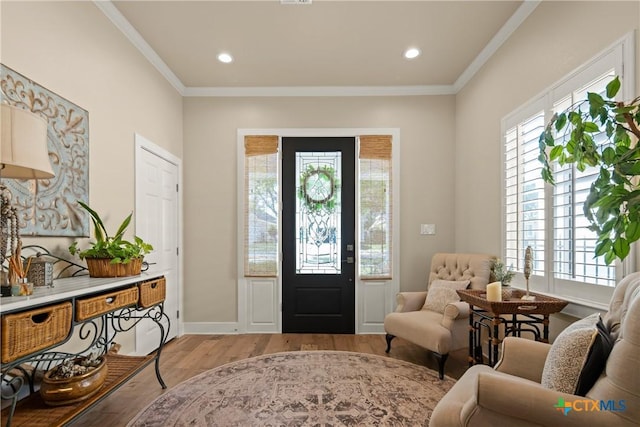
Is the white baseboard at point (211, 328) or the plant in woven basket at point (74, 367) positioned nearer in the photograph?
the plant in woven basket at point (74, 367)

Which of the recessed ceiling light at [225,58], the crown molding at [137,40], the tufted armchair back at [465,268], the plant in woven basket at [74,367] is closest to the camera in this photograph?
the plant in woven basket at [74,367]

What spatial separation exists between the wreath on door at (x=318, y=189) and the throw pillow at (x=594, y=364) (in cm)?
299

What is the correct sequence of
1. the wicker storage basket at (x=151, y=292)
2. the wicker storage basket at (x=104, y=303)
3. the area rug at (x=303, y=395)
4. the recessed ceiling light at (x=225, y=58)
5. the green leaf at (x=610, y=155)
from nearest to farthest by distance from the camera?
the green leaf at (x=610, y=155), the wicker storage basket at (x=104, y=303), the area rug at (x=303, y=395), the wicker storage basket at (x=151, y=292), the recessed ceiling light at (x=225, y=58)

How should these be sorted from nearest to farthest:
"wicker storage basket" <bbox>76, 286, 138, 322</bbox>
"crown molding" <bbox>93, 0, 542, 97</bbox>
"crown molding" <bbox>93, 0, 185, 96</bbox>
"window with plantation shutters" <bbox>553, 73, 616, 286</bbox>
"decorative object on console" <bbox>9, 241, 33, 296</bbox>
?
"decorative object on console" <bbox>9, 241, 33, 296</bbox>, "wicker storage basket" <bbox>76, 286, 138, 322</bbox>, "window with plantation shutters" <bbox>553, 73, 616, 286</bbox>, "crown molding" <bbox>93, 0, 185, 96</bbox>, "crown molding" <bbox>93, 0, 542, 97</bbox>

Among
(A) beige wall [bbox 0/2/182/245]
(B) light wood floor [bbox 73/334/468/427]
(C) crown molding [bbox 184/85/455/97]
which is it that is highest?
(C) crown molding [bbox 184/85/455/97]

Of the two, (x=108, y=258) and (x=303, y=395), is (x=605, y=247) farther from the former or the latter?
(x=108, y=258)

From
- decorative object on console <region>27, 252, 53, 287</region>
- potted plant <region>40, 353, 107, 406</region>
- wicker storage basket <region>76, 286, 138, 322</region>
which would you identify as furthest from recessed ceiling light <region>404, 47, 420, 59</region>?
potted plant <region>40, 353, 107, 406</region>

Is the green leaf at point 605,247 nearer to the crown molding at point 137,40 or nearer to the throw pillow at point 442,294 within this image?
the throw pillow at point 442,294

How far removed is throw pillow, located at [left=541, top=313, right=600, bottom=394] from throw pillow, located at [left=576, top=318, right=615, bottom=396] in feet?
0.05

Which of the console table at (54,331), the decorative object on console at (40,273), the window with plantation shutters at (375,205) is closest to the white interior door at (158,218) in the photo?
the console table at (54,331)

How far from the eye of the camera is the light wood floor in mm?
2252

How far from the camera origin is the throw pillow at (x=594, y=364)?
122 cm

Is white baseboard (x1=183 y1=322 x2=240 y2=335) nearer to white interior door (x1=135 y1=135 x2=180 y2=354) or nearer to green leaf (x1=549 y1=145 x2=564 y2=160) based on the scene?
white interior door (x1=135 y1=135 x2=180 y2=354)

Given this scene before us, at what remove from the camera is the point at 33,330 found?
130 cm
